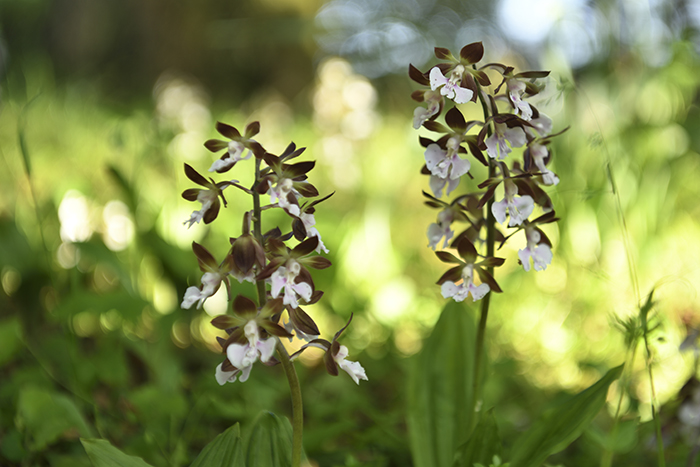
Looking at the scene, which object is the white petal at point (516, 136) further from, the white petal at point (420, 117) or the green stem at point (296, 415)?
the green stem at point (296, 415)

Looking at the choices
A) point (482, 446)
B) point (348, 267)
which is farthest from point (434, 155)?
point (348, 267)

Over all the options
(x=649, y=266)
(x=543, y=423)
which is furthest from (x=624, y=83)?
(x=543, y=423)

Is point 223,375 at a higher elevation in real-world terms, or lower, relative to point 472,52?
lower

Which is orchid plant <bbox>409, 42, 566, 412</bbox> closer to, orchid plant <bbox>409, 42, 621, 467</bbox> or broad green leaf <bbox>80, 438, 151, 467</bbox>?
orchid plant <bbox>409, 42, 621, 467</bbox>

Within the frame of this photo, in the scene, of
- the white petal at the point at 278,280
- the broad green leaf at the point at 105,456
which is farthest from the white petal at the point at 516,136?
the broad green leaf at the point at 105,456

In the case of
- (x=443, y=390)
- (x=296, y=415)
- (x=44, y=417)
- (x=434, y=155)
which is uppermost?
(x=434, y=155)

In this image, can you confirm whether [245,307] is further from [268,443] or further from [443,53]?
[443,53]

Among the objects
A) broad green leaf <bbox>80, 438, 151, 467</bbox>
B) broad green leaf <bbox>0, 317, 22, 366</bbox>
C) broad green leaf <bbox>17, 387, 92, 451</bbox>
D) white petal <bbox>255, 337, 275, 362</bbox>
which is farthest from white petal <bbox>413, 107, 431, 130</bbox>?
broad green leaf <bbox>0, 317, 22, 366</bbox>
